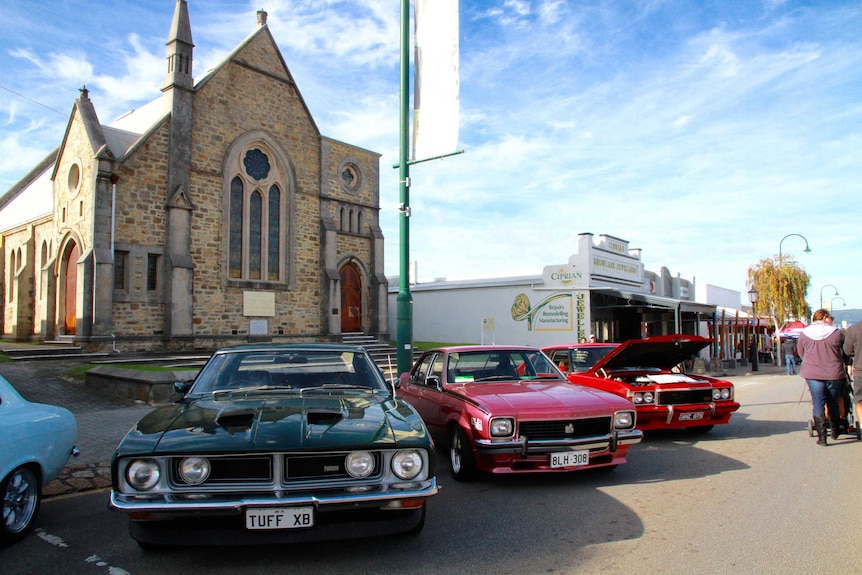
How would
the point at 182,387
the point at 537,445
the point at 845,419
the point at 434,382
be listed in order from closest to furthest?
the point at 182,387, the point at 537,445, the point at 434,382, the point at 845,419

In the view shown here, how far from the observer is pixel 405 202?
456 inches

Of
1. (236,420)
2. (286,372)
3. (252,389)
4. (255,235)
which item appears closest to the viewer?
(236,420)

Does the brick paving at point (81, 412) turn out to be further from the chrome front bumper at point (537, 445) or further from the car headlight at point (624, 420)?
the car headlight at point (624, 420)

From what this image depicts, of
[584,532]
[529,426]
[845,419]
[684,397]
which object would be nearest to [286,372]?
[529,426]

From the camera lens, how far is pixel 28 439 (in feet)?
14.8

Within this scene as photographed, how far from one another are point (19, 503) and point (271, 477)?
Result: 2.29m

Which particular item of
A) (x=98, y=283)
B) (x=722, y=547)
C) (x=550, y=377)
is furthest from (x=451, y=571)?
(x=98, y=283)

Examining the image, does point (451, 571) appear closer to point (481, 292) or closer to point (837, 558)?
point (837, 558)

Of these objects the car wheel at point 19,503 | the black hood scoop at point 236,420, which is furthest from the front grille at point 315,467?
the car wheel at point 19,503

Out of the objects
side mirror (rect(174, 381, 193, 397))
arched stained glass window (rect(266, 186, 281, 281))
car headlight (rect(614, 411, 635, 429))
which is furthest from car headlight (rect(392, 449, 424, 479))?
arched stained glass window (rect(266, 186, 281, 281))

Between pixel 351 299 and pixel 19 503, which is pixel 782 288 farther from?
pixel 19 503

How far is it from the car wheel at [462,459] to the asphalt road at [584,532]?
0.15 meters

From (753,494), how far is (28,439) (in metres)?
6.05

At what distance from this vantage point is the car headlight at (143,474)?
11.8 ft
